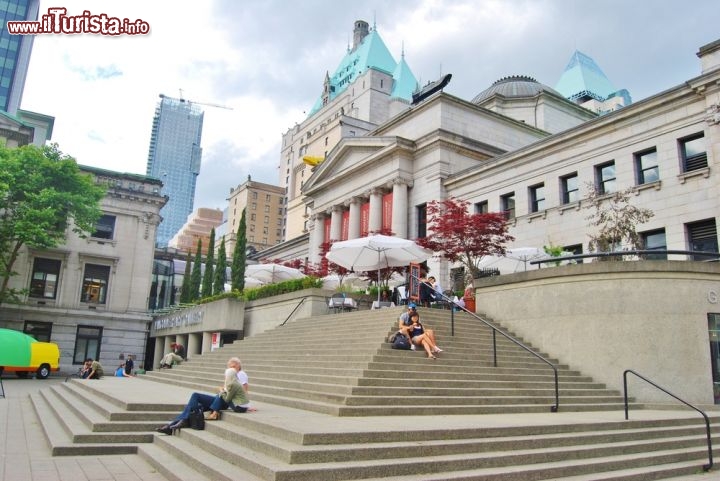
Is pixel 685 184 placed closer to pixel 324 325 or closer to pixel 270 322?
pixel 324 325

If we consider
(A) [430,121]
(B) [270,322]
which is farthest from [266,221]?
(B) [270,322]

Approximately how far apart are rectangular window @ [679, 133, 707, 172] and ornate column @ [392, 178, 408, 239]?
17.0m

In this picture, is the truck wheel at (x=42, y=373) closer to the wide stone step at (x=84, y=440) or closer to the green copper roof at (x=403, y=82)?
the wide stone step at (x=84, y=440)

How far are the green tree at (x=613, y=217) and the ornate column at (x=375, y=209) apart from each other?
15.2 meters

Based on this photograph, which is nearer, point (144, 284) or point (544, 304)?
point (544, 304)

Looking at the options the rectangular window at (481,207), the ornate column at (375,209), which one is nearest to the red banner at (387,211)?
the ornate column at (375,209)

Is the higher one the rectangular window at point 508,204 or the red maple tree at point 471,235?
the rectangular window at point 508,204

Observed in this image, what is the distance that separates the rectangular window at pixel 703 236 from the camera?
22.2m

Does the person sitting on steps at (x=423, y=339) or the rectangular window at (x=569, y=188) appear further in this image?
the rectangular window at (x=569, y=188)

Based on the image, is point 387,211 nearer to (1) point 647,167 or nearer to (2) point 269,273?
(2) point 269,273

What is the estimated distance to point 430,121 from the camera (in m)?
38.1

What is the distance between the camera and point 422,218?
120ft

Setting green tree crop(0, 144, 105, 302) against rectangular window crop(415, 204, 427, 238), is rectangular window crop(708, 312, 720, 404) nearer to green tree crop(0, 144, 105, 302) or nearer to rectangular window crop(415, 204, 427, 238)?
rectangular window crop(415, 204, 427, 238)

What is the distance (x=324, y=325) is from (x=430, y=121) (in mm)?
23027
